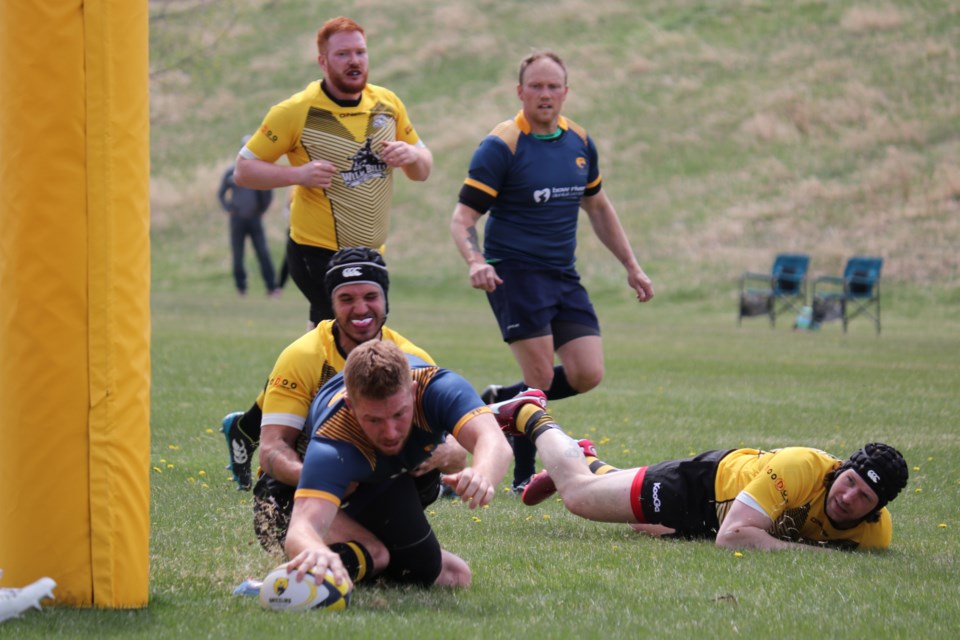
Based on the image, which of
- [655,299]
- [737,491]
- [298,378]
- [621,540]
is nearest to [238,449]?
[298,378]

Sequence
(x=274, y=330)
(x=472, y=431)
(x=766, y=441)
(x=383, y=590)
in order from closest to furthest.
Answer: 1. (x=472, y=431)
2. (x=383, y=590)
3. (x=766, y=441)
4. (x=274, y=330)

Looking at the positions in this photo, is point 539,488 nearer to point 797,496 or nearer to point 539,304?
point 797,496

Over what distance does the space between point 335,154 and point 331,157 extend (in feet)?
0.09

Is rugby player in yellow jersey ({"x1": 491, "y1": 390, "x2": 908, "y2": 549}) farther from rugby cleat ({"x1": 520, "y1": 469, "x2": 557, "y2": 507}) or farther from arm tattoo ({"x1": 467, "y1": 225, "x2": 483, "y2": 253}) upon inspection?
arm tattoo ({"x1": 467, "y1": 225, "x2": 483, "y2": 253})

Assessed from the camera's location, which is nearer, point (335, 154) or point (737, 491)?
point (737, 491)

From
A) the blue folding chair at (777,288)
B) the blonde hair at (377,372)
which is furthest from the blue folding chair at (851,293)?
the blonde hair at (377,372)

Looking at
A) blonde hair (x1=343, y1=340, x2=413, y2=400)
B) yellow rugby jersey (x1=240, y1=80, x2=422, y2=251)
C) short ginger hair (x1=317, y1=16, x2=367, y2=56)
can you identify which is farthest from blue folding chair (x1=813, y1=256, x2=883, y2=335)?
blonde hair (x1=343, y1=340, x2=413, y2=400)

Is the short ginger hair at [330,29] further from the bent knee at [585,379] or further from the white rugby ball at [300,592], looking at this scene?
the white rugby ball at [300,592]

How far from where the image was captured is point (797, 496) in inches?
247

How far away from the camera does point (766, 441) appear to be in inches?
393

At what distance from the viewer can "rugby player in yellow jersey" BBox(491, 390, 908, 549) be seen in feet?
20.2

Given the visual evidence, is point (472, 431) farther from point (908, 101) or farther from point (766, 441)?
point (908, 101)

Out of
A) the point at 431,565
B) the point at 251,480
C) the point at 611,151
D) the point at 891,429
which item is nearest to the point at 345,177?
the point at 251,480

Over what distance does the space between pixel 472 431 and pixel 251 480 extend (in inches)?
128
